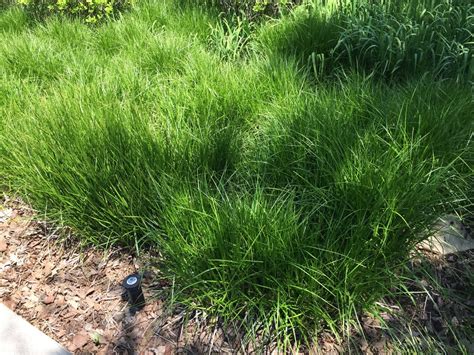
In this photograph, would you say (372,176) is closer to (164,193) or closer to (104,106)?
(164,193)

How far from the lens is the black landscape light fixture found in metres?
2.03

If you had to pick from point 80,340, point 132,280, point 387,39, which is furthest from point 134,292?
point 387,39

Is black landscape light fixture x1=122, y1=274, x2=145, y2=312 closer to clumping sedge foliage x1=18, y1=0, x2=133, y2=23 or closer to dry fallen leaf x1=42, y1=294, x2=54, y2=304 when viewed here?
dry fallen leaf x1=42, y1=294, x2=54, y2=304

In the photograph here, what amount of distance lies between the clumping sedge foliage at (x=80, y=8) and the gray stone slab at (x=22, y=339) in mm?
3583

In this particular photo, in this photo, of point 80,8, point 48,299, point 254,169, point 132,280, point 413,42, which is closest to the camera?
point 132,280

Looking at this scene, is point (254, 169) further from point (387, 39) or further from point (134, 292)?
point (387, 39)

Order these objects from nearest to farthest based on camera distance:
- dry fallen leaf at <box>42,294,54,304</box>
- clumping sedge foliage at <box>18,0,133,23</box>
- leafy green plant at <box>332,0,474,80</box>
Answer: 1. dry fallen leaf at <box>42,294,54,304</box>
2. leafy green plant at <box>332,0,474,80</box>
3. clumping sedge foliage at <box>18,0,133,23</box>

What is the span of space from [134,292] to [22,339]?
0.57 meters

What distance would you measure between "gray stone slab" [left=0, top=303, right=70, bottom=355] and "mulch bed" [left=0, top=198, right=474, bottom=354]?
5 cm

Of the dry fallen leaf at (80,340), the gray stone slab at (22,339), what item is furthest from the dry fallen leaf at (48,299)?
the dry fallen leaf at (80,340)

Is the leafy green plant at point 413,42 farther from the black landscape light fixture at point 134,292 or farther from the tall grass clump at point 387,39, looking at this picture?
the black landscape light fixture at point 134,292

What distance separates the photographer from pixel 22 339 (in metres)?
2.06

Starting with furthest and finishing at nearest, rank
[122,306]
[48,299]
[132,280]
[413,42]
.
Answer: [413,42]
[48,299]
[122,306]
[132,280]

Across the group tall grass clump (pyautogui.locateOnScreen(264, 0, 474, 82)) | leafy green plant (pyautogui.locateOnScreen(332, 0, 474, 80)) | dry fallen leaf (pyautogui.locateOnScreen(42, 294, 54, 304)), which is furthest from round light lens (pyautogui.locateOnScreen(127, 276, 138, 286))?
leafy green plant (pyautogui.locateOnScreen(332, 0, 474, 80))
